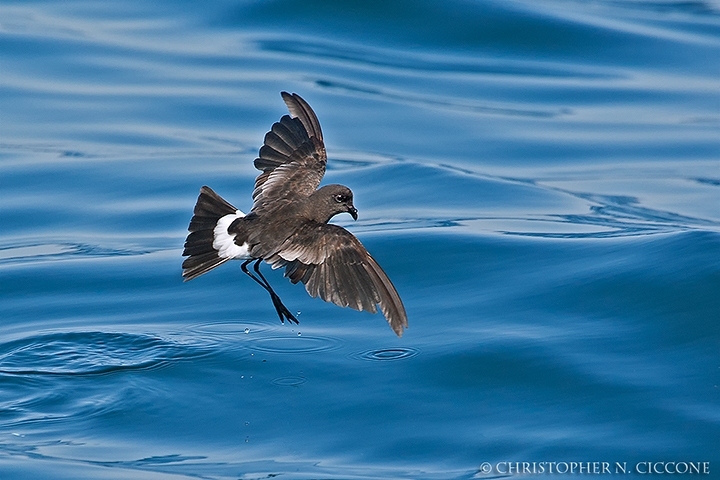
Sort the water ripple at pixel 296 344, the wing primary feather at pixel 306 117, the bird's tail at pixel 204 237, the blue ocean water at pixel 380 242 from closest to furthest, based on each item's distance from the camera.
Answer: the bird's tail at pixel 204 237
the blue ocean water at pixel 380 242
the wing primary feather at pixel 306 117
the water ripple at pixel 296 344

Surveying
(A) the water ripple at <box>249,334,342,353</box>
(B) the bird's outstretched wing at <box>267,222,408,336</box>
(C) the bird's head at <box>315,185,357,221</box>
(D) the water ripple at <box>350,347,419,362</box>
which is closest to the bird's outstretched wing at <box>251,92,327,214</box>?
(C) the bird's head at <box>315,185,357,221</box>

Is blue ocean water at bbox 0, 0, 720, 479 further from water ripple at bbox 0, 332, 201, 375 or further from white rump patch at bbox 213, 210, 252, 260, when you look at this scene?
white rump patch at bbox 213, 210, 252, 260

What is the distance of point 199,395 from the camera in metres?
6.36

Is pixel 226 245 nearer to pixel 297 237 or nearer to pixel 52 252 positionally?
pixel 297 237

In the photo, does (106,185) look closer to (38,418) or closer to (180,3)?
(38,418)

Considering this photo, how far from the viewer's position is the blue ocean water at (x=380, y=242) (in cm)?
597

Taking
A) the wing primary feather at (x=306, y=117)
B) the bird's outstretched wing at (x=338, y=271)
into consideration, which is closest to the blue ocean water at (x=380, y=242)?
the bird's outstretched wing at (x=338, y=271)

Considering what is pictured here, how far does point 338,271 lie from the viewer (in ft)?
17.8

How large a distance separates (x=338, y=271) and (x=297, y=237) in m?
0.35

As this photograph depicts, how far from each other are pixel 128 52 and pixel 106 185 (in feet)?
14.8

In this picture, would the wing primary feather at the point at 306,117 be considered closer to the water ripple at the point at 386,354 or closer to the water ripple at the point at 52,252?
the water ripple at the point at 386,354

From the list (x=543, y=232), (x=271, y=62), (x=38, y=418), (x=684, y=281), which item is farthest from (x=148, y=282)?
(x=271, y=62)

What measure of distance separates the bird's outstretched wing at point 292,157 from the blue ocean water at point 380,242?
101 cm

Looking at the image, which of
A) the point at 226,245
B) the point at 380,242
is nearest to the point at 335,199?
the point at 226,245
